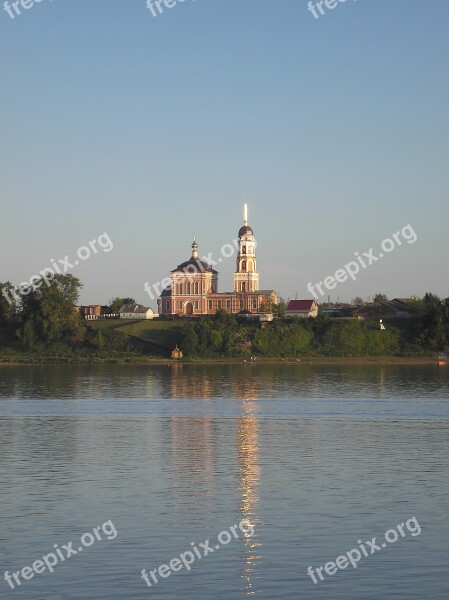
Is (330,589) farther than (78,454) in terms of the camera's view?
No

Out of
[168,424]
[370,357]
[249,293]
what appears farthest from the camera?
[249,293]

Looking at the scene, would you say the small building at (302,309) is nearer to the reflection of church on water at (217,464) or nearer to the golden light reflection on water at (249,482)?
the reflection of church on water at (217,464)

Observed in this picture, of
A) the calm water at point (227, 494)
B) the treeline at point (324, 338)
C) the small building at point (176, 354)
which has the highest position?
the treeline at point (324, 338)

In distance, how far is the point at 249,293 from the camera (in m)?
124

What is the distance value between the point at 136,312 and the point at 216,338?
2173 centimetres

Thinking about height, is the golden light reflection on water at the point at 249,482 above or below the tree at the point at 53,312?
below

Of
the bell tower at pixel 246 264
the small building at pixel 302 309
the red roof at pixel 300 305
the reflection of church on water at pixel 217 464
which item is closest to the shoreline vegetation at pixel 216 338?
the small building at pixel 302 309

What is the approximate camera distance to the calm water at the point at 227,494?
16.5 meters

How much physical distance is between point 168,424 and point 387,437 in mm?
8822

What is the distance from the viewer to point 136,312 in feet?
391

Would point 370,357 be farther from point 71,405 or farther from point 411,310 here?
point 71,405

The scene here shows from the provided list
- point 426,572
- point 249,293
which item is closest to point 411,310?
point 249,293

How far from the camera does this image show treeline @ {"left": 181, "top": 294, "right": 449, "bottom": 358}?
320 feet

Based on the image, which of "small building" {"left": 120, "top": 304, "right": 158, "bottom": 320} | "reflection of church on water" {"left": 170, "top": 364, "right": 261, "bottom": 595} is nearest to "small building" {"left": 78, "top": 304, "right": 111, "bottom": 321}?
"small building" {"left": 120, "top": 304, "right": 158, "bottom": 320}
